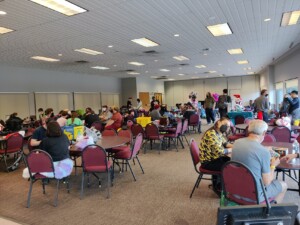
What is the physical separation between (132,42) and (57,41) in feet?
6.60

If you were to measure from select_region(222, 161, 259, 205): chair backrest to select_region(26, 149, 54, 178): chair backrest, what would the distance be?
2.37 m

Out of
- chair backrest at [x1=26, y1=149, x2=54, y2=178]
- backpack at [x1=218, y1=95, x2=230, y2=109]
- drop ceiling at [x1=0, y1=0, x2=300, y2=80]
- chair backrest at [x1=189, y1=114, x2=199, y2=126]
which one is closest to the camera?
chair backrest at [x1=26, y1=149, x2=54, y2=178]

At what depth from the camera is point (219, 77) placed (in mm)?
20891

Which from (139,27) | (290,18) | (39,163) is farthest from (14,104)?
(290,18)

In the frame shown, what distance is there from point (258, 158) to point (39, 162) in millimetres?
2832

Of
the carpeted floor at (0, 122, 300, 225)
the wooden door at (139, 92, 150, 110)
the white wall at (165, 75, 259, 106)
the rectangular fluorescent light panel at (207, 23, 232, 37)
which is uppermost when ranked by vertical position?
the rectangular fluorescent light panel at (207, 23, 232, 37)

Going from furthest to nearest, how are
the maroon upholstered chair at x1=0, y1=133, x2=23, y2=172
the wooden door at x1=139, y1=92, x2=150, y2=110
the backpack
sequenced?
the wooden door at x1=139, y1=92, x2=150, y2=110 → the backpack → the maroon upholstered chair at x1=0, y1=133, x2=23, y2=172

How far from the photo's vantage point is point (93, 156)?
3.63m

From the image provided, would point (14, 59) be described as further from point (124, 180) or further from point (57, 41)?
point (124, 180)

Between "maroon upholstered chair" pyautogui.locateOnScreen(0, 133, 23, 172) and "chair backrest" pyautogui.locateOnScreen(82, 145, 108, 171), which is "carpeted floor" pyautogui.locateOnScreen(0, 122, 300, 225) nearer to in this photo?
"chair backrest" pyautogui.locateOnScreen(82, 145, 108, 171)

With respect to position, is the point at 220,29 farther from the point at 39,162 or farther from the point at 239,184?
the point at 39,162

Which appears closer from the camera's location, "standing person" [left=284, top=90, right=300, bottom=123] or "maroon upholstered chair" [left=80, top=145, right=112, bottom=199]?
"maroon upholstered chair" [left=80, top=145, right=112, bottom=199]

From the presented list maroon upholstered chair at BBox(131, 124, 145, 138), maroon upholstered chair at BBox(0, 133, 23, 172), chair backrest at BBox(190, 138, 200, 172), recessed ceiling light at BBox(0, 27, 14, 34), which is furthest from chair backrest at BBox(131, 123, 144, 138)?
recessed ceiling light at BBox(0, 27, 14, 34)

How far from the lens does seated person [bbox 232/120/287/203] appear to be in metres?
2.23
